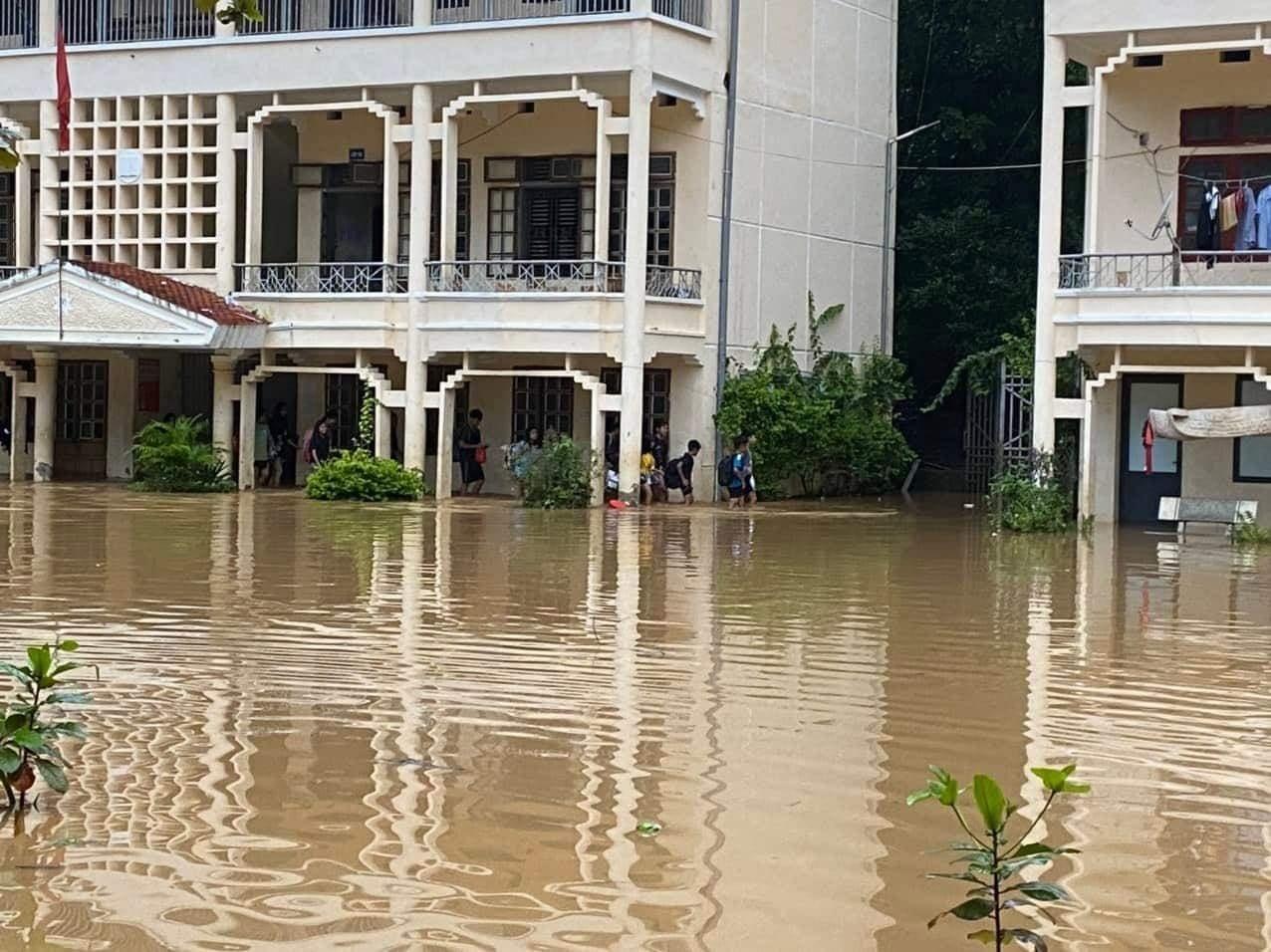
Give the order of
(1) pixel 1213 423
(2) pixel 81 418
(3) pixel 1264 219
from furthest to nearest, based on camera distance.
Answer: (2) pixel 81 418
(3) pixel 1264 219
(1) pixel 1213 423

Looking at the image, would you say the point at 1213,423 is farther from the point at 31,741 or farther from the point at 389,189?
the point at 31,741

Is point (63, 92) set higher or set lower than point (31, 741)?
higher

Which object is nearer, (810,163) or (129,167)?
(129,167)

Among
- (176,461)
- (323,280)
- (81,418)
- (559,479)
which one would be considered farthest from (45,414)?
(559,479)

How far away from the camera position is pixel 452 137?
2845 cm

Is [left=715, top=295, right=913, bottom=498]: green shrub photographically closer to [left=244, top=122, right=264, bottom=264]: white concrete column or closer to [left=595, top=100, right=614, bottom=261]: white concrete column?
[left=595, top=100, right=614, bottom=261]: white concrete column

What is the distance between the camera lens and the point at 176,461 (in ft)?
94.3

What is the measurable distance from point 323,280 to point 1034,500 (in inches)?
483

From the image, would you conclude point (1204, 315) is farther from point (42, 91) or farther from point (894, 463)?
point (42, 91)

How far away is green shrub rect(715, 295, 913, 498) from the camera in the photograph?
2855cm

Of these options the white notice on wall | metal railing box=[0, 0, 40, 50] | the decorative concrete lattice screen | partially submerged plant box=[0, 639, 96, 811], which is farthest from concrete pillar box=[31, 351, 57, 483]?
partially submerged plant box=[0, 639, 96, 811]

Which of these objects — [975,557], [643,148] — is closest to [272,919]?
[975,557]

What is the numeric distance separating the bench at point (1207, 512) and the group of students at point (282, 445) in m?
13.1

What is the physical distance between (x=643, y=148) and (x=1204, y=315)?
8.28 meters
